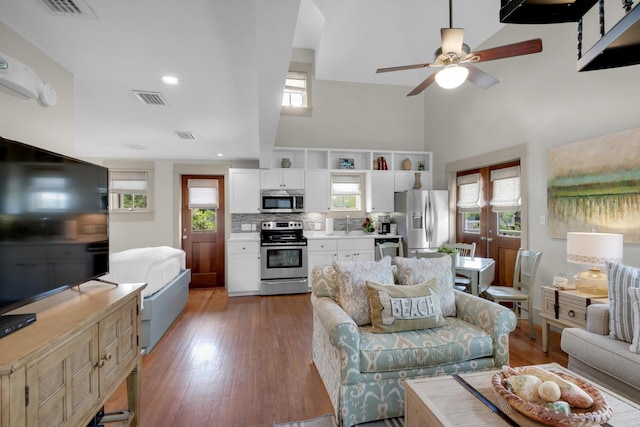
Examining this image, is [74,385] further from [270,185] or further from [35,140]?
[270,185]

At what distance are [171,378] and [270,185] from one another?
329cm

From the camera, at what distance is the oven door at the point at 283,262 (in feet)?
15.6

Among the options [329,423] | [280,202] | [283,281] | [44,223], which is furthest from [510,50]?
[283,281]

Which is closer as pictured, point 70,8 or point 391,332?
point 70,8

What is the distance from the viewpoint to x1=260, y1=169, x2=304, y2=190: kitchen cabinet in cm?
508

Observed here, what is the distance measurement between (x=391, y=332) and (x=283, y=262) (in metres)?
3.05

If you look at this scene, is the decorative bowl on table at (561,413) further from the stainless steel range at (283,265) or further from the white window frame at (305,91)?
the white window frame at (305,91)

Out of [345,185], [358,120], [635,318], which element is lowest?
[635,318]

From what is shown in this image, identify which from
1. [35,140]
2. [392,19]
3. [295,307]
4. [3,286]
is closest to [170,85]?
[35,140]

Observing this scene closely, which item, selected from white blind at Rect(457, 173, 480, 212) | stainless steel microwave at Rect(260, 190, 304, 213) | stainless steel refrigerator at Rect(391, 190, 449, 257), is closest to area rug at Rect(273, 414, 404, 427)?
stainless steel refrigerator at Rect(391, 190, 449, 257)

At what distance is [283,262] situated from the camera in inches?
190

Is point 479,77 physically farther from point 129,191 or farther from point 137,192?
point 129,191

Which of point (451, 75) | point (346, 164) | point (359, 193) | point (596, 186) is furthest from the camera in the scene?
point (359, 193)

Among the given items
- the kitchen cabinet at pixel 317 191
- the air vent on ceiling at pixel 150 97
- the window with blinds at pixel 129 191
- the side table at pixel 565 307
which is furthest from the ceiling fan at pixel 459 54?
the window with blinds at pixel 129 191
